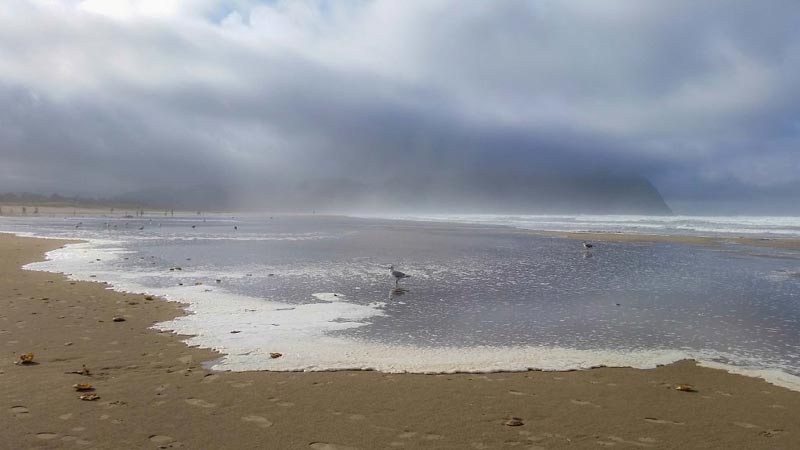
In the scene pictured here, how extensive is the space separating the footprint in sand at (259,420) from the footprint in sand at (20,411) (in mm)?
2446

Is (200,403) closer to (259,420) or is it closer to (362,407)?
(259,420)

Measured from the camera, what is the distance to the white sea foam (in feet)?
26.9

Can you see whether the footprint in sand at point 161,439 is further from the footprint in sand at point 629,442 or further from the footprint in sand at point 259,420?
the footprint in sand at point 629,442

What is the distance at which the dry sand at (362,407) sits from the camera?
18.3 feet

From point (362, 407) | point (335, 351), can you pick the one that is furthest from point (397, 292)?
point (362, 407)

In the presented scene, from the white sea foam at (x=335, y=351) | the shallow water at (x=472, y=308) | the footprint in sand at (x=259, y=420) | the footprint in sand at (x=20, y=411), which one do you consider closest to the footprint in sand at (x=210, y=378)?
the white sea foam at (x=335, y=351)

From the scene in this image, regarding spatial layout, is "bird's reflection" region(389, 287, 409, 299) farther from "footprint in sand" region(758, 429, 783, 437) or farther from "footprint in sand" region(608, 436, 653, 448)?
"footprint in sand" region(758, 429, 783, 437)

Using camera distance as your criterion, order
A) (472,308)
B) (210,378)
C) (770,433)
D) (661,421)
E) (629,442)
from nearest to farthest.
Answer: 1. (629,442)
2. (770,433)
3. (661,421)
4. (210,378)
5. (472,308)

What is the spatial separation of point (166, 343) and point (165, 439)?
4.26m

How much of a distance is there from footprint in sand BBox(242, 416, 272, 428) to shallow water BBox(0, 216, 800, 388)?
6.43 feet

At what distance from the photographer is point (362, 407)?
6.48 m

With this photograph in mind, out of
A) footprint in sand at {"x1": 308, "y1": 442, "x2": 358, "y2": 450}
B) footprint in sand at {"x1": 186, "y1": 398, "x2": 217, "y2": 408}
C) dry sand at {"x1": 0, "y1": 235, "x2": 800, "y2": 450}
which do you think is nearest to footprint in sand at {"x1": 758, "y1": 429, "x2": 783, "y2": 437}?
dry sand at {"x1": 0, "y1": 235, "x2": 800, "y2": 450}

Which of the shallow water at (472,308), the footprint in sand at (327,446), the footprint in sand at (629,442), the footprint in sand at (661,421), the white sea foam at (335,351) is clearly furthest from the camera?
the shallow water at (472,308)

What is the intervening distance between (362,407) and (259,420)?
1.23 m
